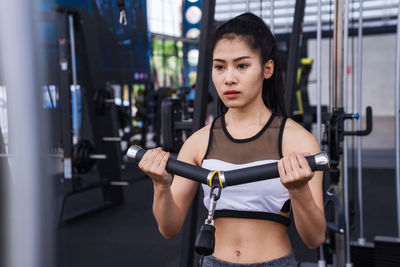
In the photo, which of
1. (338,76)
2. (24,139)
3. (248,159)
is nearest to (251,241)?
(248,159)

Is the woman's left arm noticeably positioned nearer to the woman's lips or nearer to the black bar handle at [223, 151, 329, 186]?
the black bar handle at [223, 151, 329, 186]

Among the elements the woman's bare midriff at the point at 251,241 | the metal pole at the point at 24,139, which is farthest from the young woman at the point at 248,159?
the metal pole at the point at 24,139

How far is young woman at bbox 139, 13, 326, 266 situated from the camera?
1.12 meters

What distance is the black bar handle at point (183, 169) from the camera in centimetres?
84

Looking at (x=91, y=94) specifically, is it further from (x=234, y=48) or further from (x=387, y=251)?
(x=234, y=48)

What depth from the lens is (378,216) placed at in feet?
14.2

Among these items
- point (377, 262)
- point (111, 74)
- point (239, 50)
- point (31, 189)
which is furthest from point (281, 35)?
point (31, 189)

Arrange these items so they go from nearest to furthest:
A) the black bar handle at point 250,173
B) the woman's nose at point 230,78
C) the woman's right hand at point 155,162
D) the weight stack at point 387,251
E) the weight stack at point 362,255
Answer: the black bar handle at point 250,173 < the woman's right hand at point 155,162 < the woman's nose at point 230,78 < the weight stack at point 387,251 < the weight stack at point 362,255

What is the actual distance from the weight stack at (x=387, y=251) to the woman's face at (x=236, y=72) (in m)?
1.94

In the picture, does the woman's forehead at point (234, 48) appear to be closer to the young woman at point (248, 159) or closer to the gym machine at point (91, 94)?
the young woman at point (248, 159)

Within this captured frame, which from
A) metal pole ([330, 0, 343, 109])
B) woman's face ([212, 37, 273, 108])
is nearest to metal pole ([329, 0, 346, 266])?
metal pole ([330, 0, 343, 109])

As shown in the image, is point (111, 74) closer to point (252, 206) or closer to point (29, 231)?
point (252, 206)

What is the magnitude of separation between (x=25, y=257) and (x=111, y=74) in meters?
4.80

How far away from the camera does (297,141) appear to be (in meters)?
1.15
